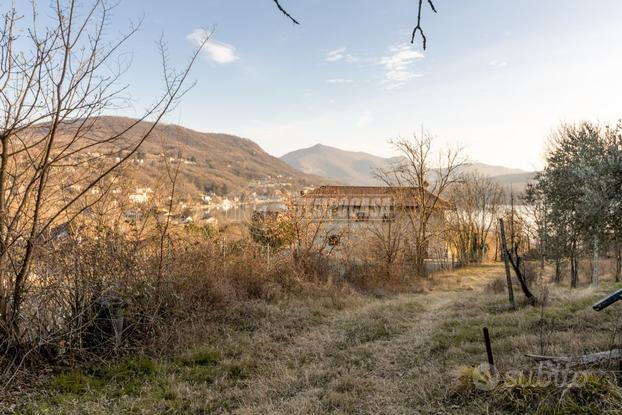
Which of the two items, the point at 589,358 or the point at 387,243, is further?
the point at 387,243

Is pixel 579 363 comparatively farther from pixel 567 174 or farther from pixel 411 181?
pixel 411 181

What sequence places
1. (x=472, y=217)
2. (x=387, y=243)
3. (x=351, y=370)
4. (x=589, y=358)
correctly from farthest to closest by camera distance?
(x=472, y=217)
(x=387, y=243)
(x=351, y=370)
(x=589, y=358)

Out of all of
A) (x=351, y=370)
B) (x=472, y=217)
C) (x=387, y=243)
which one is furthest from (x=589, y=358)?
(x=472, y=217)

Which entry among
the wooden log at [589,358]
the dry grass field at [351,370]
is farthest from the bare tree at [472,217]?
the wooden log at [589,358]

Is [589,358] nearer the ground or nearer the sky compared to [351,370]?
nearer the sky

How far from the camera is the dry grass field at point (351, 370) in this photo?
12.7 feet

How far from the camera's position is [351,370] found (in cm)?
531

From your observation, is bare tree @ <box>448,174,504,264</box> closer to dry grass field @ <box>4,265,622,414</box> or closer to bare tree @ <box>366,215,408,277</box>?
bare tree @ <box>366,215,408,277</box>

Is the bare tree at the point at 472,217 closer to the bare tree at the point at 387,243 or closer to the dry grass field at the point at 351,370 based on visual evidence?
the bare tree at the point at 387,243

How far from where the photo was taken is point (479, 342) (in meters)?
6.18

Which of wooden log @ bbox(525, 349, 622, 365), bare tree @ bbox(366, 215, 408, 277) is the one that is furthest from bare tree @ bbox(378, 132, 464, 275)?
wooden log @ bbox(525, 349, 622, 365)

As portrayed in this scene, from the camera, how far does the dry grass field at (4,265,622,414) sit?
3.88m

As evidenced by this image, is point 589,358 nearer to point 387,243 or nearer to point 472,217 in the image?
point 387,243

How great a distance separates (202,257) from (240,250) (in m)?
2.12
